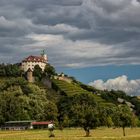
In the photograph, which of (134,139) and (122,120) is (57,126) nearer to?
(122,120)

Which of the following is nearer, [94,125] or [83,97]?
[94,125]

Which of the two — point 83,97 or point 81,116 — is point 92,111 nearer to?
point 81,116

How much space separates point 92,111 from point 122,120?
11.8 m

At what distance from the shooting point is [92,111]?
115m

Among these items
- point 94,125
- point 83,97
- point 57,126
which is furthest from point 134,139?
point 57,126

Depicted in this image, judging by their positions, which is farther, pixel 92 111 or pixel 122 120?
pixel 122 120

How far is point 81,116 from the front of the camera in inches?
4513

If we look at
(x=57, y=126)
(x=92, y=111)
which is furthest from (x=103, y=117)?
(x=57, y=126)

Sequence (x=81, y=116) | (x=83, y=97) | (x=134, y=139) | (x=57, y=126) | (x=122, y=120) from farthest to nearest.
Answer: (x=57, y=126), (x=83, y=97), (x=122, y=120), (x=81, y=116), (x=134, y=139)

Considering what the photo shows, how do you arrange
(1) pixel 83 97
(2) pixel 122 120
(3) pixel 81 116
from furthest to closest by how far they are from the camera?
(1) pixel 83 97 < (2) pixel 122 120 < (3) pixel 81 116

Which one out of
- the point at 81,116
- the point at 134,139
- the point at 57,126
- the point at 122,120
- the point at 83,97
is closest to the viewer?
the point at 134,139

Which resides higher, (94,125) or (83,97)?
(83,97)

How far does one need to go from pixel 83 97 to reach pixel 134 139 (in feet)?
327

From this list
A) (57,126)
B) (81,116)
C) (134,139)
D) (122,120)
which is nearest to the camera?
(134,139)
